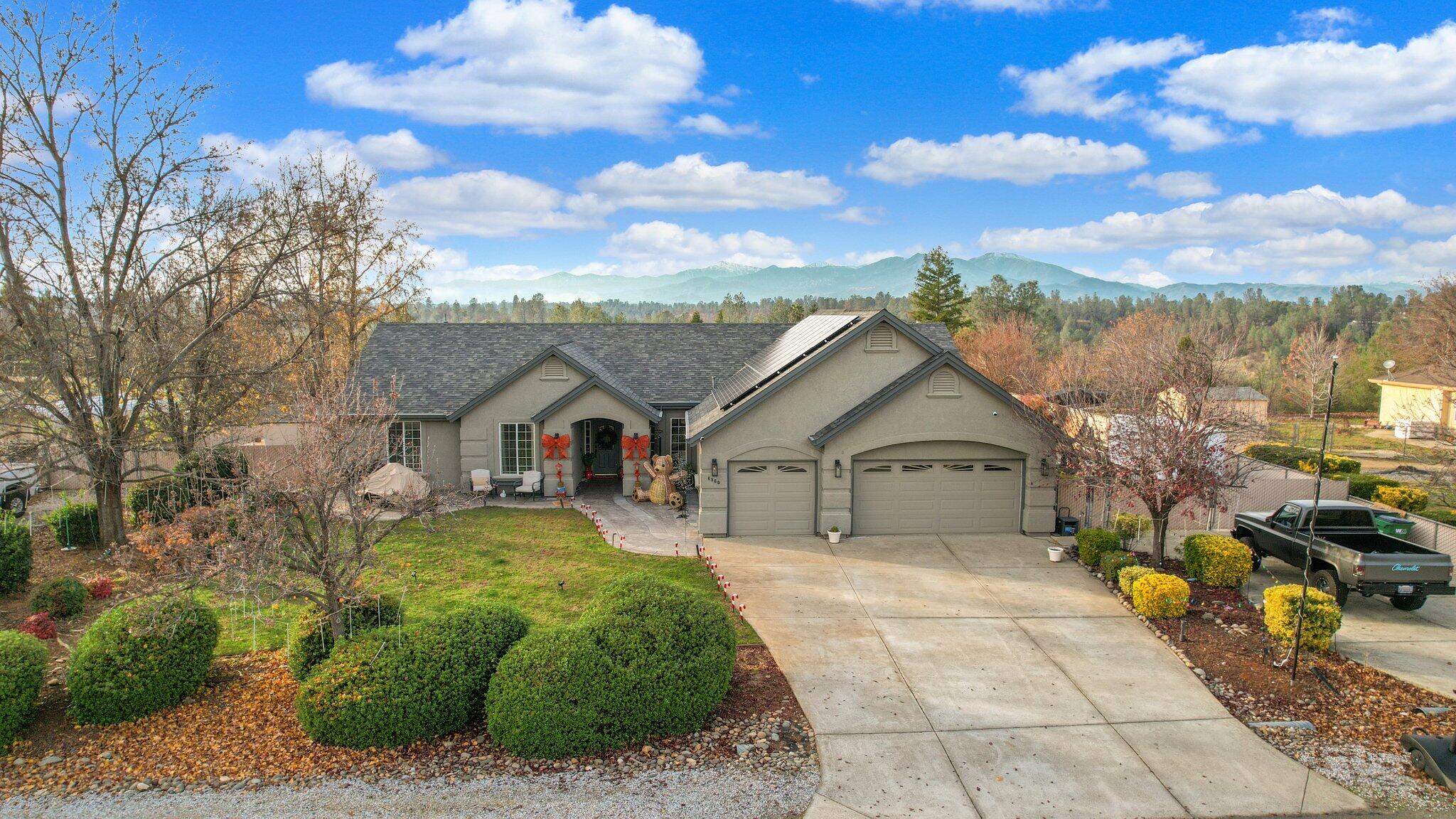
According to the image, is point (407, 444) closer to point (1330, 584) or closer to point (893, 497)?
point (893, 497)

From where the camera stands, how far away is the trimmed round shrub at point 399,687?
9336 mm

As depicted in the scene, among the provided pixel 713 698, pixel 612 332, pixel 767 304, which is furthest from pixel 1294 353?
pixel 767 304

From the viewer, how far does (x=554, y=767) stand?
9172mm

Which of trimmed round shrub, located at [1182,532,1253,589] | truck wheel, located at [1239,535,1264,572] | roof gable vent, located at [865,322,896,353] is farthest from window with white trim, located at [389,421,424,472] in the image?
truck wheel, located at [1239,535,1264,572]

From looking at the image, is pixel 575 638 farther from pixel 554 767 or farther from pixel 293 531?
pixel 293 531

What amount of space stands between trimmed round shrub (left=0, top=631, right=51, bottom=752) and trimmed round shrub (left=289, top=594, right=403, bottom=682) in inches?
107

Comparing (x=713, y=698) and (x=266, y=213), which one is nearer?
(x=713, y=698)

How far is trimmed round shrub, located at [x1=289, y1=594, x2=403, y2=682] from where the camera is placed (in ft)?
34.6

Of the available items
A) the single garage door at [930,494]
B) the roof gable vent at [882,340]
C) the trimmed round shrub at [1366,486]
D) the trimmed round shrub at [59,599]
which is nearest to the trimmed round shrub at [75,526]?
the trimmed round shrub at [59,599]

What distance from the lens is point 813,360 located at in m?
19.3

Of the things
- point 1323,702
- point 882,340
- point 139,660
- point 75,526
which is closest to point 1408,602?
point 1323,702

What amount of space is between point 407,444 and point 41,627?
43.2 ft

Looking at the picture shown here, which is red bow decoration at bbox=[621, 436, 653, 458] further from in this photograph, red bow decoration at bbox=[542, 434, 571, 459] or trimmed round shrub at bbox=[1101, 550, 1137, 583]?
trimmed round shrub at bbox=[1101, 550, 1137, 583]

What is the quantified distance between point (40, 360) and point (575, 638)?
14715mm
